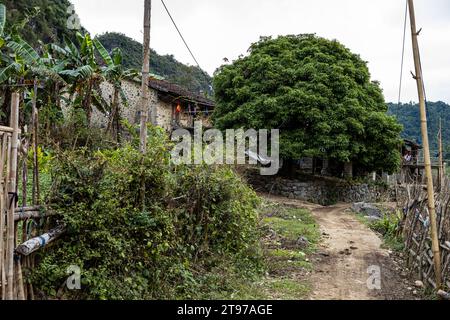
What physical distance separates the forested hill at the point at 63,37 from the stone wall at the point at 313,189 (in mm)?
6189

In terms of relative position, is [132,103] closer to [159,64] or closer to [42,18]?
[42,18]

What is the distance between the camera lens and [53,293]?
4160 millimetres

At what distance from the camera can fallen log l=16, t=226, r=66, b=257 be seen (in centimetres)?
385

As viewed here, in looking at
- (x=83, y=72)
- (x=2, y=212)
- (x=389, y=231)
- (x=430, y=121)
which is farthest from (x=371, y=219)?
(x=430, y=121)

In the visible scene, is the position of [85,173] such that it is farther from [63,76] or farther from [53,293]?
[63,76]

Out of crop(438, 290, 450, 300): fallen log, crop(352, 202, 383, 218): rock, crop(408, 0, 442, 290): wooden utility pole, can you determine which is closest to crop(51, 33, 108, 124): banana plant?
crop(352, 202, 383, 218): rock

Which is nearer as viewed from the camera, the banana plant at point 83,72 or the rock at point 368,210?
the banana plant at point 83,72

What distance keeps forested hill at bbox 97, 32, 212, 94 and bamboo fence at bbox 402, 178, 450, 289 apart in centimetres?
2525

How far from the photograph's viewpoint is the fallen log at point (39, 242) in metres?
3.85

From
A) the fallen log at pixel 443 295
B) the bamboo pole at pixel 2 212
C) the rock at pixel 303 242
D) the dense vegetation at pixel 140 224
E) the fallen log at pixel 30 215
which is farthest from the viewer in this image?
the rock at pixel 303 242

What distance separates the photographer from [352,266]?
A: 24.3 ft

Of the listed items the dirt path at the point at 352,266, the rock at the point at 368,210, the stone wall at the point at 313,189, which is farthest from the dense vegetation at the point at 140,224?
the stone wall at the point at 313,189

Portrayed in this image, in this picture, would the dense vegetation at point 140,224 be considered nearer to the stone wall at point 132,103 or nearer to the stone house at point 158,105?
the stone house at point 158,105

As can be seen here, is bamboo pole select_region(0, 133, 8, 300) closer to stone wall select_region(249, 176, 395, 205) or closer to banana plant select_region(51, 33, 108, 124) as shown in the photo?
banana plant select_region(51, 33, 108, 124)
